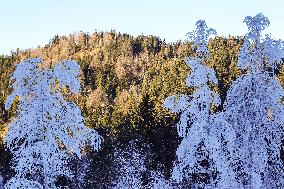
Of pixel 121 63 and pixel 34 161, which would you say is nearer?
pixel 34 161

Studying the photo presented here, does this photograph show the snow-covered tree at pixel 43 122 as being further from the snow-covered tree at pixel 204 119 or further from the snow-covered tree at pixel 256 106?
the snow-covered tree at pixel 256 106

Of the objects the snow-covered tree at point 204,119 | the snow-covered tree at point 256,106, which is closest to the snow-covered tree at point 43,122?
the snow-covered tree at point 204,119

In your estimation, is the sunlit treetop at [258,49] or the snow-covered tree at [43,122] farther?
the sunlit treetop at [258,49]

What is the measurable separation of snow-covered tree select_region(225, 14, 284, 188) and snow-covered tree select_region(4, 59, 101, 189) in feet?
15.5

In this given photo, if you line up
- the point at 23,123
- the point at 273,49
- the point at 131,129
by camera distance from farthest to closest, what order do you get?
the point at 131,129
the point at 273,49
the point at 23,123

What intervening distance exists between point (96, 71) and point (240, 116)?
4902 inches

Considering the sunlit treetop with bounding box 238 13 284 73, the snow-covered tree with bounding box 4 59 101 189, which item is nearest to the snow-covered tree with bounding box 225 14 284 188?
the sunlit treetop with bounding box 238 13 284 73

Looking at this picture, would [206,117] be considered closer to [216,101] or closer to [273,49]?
[216,101]

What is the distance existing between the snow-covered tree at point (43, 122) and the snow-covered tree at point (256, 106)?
474cm

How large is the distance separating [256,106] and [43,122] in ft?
21.1

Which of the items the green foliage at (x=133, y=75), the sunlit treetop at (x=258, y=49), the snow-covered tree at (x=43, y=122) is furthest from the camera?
the green foliage at (x=133, y=75)

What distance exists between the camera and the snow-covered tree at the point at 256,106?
610 inches

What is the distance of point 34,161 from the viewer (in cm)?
1345

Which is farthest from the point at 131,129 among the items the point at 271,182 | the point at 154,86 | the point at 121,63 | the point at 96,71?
the point at 121,63
